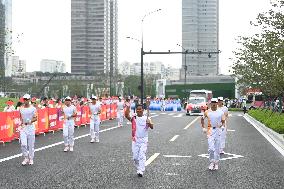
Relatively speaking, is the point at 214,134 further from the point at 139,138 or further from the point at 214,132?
the point at 139,138

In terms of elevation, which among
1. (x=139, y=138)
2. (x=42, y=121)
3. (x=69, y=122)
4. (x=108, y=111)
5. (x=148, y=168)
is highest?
(x=139, y=138)

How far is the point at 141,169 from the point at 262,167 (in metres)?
3.56

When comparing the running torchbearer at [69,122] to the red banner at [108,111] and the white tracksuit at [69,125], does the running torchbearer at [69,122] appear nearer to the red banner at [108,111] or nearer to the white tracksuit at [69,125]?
the white tracksuit at [69,125]

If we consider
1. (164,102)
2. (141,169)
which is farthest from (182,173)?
(164,102)

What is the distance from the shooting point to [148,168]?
12531mm

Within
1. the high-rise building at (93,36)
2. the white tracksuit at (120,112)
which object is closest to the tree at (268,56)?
the white tracksuit at (120,112)

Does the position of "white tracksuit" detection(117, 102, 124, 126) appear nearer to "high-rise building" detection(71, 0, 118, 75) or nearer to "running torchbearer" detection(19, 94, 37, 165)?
"running torchbearer" detection(19, 94, 37, 165)

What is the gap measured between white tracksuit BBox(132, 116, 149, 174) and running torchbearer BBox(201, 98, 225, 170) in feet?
6.30

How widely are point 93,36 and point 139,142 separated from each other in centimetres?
16676

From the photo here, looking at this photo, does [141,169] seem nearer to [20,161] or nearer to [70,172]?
[70,172]

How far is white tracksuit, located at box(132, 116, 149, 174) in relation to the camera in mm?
11242

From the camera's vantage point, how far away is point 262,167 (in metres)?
12.9

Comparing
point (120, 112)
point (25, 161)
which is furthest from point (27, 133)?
point (120, 112)

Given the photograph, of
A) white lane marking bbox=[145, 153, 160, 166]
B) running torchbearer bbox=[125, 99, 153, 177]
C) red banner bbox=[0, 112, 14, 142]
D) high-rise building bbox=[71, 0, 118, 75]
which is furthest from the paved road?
high-rise building bbox=[71, 0, 118, 75]
